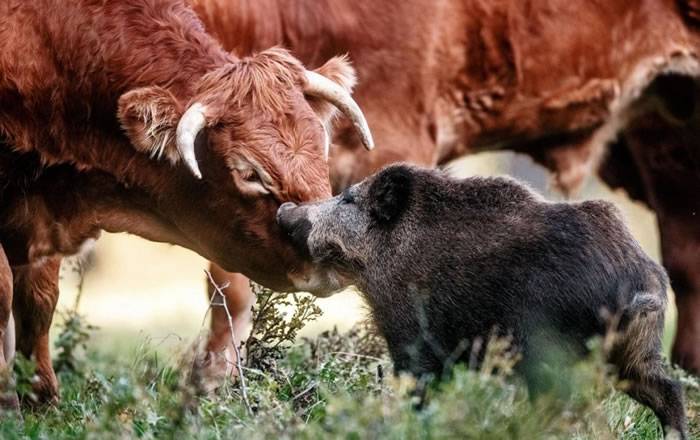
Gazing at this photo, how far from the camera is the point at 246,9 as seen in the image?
7.75 metres

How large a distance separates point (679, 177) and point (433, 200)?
4.27 meters

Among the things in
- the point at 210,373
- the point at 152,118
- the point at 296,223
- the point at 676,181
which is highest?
the point at 152,118

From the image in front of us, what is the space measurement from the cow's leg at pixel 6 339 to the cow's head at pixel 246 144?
0.79 metres

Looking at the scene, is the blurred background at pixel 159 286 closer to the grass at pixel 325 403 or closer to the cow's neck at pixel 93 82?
the grass at pixel 325 403

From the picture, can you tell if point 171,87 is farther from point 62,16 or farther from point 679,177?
point 679,177

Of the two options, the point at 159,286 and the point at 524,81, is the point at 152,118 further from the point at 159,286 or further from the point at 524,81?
the point at 159,286

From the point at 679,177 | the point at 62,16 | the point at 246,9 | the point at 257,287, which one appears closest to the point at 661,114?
the point at 679,177

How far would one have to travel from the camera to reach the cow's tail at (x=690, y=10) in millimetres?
8758

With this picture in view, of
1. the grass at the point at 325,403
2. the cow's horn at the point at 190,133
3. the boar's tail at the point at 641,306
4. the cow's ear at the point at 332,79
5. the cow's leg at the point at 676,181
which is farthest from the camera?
the cow's leg at the point at 676,181

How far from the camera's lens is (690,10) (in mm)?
8773

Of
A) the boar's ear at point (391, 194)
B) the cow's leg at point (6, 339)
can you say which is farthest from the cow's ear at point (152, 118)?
the boar's ear at point (391, 194)

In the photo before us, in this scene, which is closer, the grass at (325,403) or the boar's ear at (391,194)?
the grass at (325,403)

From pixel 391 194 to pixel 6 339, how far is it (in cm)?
239

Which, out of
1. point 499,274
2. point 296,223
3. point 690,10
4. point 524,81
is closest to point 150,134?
point 296,223
